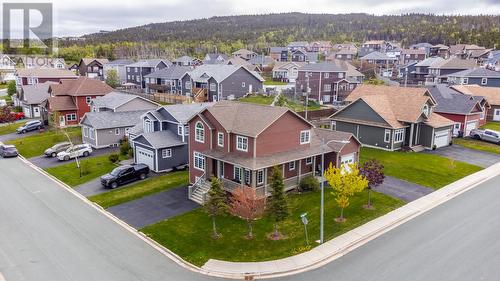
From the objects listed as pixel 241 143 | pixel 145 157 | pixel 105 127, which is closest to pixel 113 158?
pixel 145 157

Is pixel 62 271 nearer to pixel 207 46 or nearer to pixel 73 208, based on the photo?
pixel 73 208

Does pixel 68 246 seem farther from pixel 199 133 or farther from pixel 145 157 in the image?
pixel 145 157

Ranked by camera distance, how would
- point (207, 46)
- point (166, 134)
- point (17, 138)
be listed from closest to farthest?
point (166, 134), point (17, 138), point (207, 46)

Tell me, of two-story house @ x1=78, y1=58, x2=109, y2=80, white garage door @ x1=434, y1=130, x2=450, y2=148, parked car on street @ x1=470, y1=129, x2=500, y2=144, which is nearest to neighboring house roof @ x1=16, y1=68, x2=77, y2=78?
two-story house @ x1=78, y1=58, x2=109, y2=80

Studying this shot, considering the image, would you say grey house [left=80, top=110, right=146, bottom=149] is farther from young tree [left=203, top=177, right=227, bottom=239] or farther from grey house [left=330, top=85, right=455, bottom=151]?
young tree [left=203, top=177, right=227, bottom=239]

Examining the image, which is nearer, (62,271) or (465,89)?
(62,271)

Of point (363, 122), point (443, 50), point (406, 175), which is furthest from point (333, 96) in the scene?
point (443, 50)

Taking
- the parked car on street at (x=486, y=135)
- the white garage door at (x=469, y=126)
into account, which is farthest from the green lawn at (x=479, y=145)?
the white garage door at (x=469, y=126)
